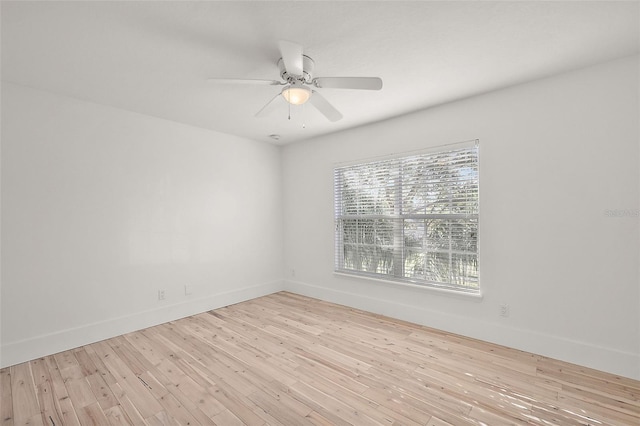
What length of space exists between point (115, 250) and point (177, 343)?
4.11ft

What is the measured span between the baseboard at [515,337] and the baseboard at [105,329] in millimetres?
1833

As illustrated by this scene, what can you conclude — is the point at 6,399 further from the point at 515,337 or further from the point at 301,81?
the point at 515,337

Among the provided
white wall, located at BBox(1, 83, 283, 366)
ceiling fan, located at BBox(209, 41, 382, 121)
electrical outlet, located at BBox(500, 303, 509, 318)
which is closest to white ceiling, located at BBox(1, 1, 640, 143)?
ceiling fan, located at BBox(209, 41, 382, 121)

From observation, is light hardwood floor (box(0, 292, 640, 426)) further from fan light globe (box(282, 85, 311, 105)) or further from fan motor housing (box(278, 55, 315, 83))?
fan motor housing (box(278, 55, 315, 83))

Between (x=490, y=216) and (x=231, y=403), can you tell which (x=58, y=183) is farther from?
(x=490, y=216)

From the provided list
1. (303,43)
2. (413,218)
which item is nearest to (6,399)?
(303,43)

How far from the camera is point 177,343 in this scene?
3.00 m

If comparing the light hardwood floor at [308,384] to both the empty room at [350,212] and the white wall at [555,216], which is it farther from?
the white wall at [555,216]

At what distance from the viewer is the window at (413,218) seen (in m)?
3.14

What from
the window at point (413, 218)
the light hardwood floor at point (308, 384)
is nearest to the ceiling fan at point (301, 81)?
the window at point (413, 218)

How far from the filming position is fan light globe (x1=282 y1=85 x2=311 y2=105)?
86.7 inches

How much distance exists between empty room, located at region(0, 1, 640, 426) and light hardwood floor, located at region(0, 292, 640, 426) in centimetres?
2

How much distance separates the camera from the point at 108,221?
3.17 meters

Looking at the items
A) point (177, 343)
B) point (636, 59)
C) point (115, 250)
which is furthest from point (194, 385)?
point (636, 59)
